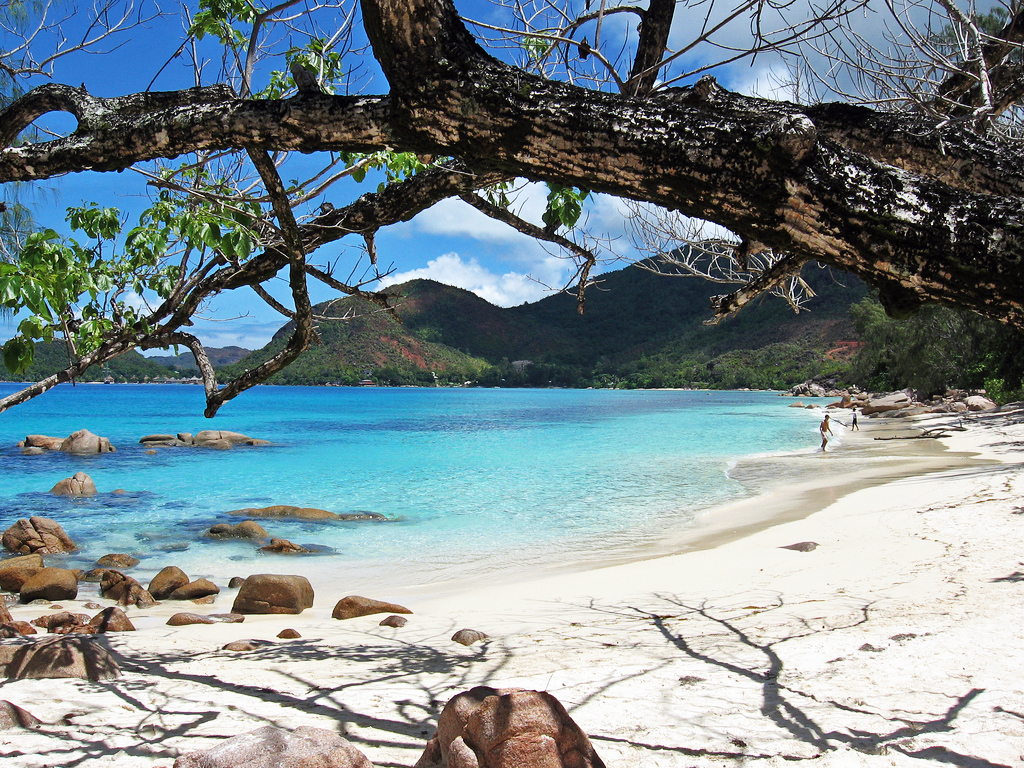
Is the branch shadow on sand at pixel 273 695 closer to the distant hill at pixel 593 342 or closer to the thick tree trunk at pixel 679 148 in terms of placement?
the thick tree trunk at pixel 679 148

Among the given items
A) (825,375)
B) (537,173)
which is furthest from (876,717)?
(825,375)

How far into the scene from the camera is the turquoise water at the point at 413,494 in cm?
1041

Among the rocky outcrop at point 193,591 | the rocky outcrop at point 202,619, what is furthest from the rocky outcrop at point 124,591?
the rocky outcrop at point 202,619

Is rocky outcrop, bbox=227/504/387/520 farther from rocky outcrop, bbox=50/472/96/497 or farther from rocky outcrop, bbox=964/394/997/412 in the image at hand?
rocky outcrop, bbox=964/394/997/412

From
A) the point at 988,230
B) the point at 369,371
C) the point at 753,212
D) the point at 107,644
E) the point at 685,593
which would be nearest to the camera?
the point at 988,230

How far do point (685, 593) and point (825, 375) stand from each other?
81.5 meters

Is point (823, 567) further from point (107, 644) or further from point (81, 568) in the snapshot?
point (81, 568)

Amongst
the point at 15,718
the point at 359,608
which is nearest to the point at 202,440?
the point at 359,608

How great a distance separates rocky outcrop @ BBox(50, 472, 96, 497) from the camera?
17.7 metres

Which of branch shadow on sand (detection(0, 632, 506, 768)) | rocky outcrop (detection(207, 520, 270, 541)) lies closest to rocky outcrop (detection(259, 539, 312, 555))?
rocky outcrop (detection(207, 520, 270, 541))

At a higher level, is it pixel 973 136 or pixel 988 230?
pixel 973 136

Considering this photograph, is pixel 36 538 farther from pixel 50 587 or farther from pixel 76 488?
pixel 76 488

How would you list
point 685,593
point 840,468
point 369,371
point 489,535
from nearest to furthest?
point 685,593 → point 489,535 → point 840,468 → point 369,371

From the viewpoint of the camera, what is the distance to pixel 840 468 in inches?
672
